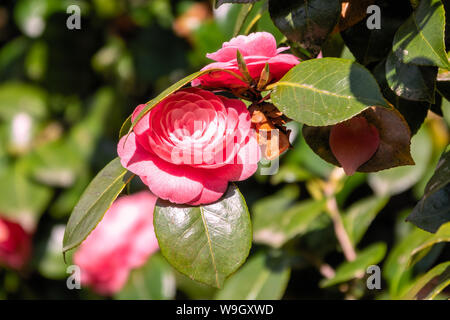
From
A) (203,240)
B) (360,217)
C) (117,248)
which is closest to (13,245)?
(117,248)

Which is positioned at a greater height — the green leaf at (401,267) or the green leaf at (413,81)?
the green leaf at (413,81)

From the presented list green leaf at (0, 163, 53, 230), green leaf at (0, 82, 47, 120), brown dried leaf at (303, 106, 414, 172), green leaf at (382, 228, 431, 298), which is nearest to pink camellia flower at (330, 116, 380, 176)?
brown dried leaf at (303, 106, 414, 172)

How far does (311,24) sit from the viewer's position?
23.9 inches

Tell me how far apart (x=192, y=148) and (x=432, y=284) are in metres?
0.36

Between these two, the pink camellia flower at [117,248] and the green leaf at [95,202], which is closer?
the green leaf at [95,202]

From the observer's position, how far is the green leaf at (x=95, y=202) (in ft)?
1.94

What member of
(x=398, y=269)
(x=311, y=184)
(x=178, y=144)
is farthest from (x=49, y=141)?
(x=178, y=144)

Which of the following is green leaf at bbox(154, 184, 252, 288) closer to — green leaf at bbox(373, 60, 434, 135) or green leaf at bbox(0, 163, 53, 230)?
green leaf at bbox(373, 60, 434, 135)

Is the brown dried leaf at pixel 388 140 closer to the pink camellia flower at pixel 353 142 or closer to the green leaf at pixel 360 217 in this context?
the pink camellia flower at pixel 353 142

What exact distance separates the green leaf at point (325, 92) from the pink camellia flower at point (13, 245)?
1.42 metres

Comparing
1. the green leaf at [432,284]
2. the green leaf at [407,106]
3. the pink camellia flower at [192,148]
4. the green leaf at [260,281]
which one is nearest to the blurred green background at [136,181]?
the green leaf at [260,281]

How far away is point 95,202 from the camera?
62cm

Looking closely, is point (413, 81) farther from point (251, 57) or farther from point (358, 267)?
point (358, 267)

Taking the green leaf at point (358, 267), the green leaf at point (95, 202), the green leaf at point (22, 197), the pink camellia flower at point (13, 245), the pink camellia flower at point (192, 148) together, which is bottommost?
the pink camellia flower at point (13, 245)
